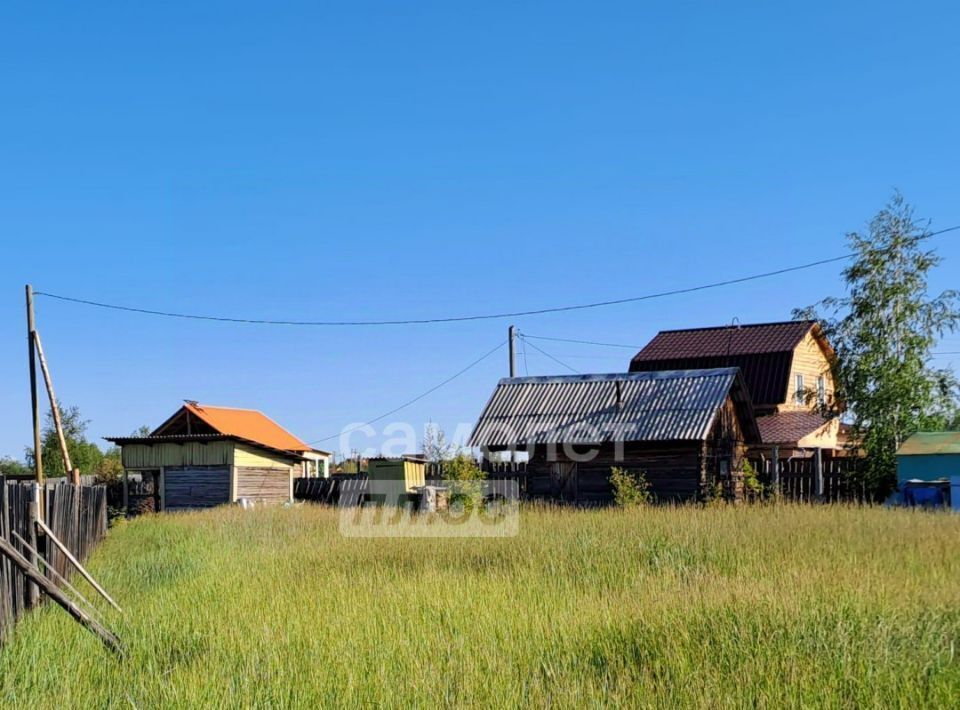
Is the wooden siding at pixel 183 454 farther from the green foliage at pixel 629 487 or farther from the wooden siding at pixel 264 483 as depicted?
the green foliage at pixel 629 487

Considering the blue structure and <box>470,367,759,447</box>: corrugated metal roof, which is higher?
<box>470,367,759,447</box>: corrugated metal roof

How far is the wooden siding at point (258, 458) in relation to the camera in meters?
36.4

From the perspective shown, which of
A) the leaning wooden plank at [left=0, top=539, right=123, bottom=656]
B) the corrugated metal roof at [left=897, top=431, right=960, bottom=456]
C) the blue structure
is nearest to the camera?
the leaning wooden plank at [left=0, top=539, right=123, bottom=656]

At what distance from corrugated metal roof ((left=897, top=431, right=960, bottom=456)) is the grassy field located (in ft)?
39.7

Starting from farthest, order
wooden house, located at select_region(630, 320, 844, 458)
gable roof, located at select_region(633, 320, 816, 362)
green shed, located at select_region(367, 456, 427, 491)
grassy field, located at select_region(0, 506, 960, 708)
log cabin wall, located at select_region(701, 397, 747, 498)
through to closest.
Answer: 1. gable roof, located at select_region(633, 320, 816, 362)
2. wooden house, located at select_region(630, 320, 844, 458)
3. green shed, located at select_region(367, 456, 427, 491)
4. log cabin wall, located at select_region(701, 397, 747, 498)
5. grassy field, located at select_region(0, 506, 960, 708)

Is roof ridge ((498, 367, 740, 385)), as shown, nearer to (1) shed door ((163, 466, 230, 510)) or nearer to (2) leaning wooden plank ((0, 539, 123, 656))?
(1) shed door ((163, 466, 230, 510))

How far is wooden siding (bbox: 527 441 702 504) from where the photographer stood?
82.5 feet

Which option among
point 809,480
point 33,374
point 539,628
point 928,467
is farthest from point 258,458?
point 539,628

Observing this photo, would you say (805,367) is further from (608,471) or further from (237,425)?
(237,425)

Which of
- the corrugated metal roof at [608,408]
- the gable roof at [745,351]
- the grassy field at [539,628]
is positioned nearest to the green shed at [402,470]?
the corrugated metal roof at [608,408]

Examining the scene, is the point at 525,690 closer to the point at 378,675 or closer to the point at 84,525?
the point at 378,675

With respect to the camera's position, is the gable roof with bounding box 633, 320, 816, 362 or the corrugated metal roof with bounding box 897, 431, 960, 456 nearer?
the corrugated metal roof with bounding box 897, 431, 960, 456

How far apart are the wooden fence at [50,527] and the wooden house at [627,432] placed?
1105 cm

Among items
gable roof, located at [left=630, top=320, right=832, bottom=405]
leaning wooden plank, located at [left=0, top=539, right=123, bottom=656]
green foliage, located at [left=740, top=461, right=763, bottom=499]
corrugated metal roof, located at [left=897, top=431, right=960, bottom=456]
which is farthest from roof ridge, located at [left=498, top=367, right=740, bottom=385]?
leaning wooden plank, located at [left=0, top=539, right=123, bottom=656]
